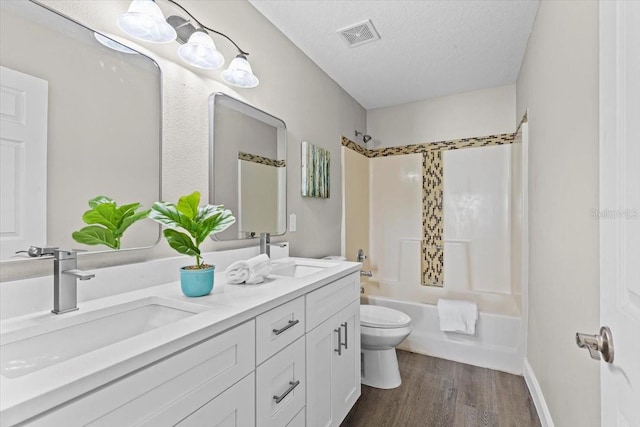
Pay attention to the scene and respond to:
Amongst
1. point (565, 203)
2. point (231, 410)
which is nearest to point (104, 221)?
point (231, 410)

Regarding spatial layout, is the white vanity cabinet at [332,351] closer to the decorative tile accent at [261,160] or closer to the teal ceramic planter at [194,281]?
the teal ceramic planter at [194,281]

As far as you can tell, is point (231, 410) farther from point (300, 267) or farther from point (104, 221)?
point (300, 267)

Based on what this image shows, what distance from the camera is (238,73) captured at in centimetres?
159

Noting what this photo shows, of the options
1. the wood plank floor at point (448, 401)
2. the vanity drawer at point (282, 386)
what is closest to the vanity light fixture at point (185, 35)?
the vanity drawer at point (282, 386)

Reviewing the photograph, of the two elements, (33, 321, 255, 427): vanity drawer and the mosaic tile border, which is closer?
(33, 321, 255, 427): vanity drawer

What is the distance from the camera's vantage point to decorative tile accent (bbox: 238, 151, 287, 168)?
1.75 m

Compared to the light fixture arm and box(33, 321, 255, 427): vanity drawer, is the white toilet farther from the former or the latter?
the light fixture arm

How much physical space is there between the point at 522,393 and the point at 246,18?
116 inches

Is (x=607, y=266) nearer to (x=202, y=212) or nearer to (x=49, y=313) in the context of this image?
(x=202, y=212)

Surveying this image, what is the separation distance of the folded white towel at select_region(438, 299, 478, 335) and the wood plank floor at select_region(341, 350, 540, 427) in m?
0.29

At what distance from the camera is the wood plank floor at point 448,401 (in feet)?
5.98

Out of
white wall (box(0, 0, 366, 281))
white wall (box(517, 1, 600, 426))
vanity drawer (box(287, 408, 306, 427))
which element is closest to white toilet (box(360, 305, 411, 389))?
white wall (box(0, 0, 366, 281))

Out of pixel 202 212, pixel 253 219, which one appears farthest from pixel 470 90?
pixel 202 212

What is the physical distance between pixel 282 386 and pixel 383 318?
1430 mm
